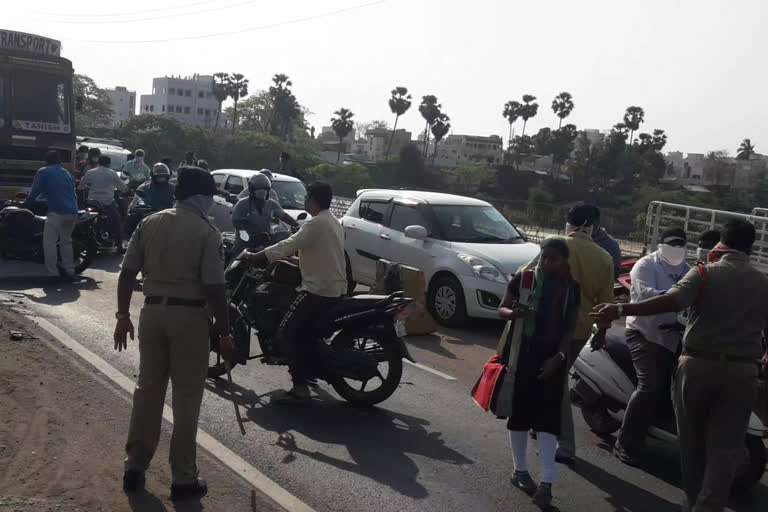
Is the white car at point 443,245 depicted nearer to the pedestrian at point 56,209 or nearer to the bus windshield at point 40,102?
the pedestrian at point 56,209

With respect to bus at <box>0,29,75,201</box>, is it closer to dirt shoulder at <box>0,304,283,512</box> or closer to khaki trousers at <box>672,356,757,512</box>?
dirt shoulder at <box>0,304,283,512</box>

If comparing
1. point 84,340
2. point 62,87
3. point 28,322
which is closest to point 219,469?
point 84,340

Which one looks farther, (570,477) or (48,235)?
(48,235)

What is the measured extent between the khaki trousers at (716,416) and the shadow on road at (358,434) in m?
1.66

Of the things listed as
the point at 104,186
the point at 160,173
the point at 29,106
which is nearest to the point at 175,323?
the point at 160,173

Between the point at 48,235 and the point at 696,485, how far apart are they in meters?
10.1

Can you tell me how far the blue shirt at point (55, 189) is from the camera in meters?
11.7

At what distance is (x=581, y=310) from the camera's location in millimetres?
5680

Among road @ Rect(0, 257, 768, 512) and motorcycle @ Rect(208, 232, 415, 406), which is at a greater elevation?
motorcycle @ Rect(208, 232, 415, 406)

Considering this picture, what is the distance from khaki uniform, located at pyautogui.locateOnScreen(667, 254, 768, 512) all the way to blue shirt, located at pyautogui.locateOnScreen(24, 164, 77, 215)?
9629 mm

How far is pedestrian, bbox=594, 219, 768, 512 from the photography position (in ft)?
14.8

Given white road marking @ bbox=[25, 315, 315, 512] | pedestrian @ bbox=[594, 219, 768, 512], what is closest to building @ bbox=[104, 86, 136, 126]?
white road marking @ bbox=[25, 315, 315, 512]

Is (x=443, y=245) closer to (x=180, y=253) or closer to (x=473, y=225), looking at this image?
(x=473, y=225)

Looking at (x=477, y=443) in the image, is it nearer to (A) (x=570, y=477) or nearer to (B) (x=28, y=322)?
(A) (x=570, y=477)
